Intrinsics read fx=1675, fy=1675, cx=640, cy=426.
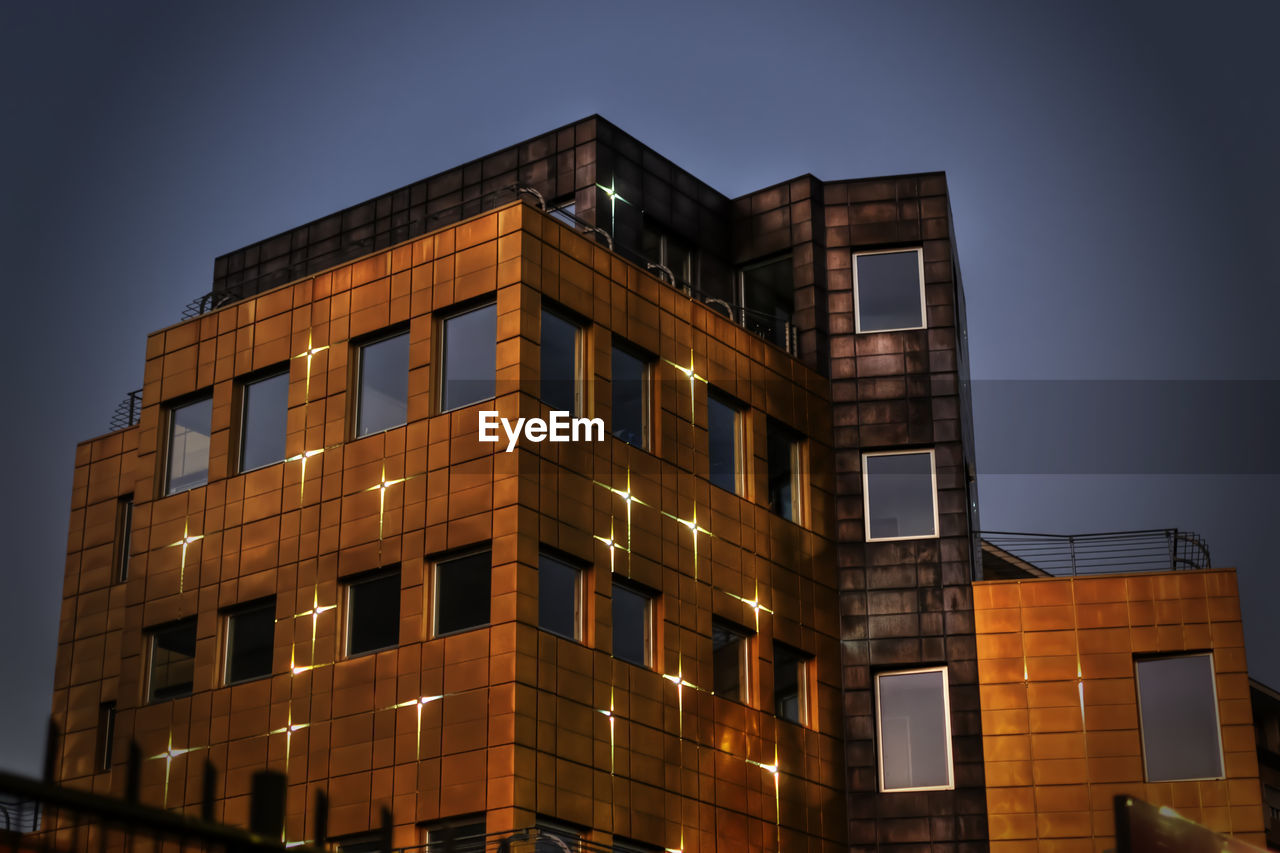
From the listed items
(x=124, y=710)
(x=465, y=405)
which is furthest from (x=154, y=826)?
(x=124, y=710)

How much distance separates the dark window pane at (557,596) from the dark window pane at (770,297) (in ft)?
38.0

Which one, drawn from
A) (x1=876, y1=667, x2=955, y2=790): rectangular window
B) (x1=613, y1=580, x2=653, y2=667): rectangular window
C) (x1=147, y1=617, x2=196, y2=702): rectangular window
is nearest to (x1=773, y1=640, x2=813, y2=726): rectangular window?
(x1=876, y1=667, x2=955, y2=790): rectangular window

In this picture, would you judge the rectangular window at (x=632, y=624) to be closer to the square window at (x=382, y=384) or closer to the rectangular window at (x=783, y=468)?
the square window at (x=382, y=384)

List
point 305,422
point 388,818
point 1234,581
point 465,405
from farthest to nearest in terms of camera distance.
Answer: point 1234,581, point 305,422, point 465,405, point 388,818

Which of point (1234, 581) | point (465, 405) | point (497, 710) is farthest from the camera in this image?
point (1234, 581)

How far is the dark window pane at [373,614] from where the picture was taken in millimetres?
31719

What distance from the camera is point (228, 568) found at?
34.6m

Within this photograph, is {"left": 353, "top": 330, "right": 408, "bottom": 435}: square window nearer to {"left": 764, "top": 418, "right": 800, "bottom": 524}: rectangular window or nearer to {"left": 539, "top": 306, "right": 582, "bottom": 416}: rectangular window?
{"left": 539, "top": 306, "right": 582, "bottom": 416}: rectangular window

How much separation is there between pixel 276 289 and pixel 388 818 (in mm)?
27788

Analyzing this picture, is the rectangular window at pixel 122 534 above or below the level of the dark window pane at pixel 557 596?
above

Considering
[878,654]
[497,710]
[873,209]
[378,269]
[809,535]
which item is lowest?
[497,710]

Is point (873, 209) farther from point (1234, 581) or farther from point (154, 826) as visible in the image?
point (154, 826)
